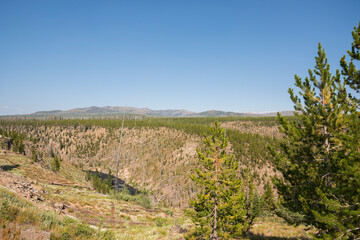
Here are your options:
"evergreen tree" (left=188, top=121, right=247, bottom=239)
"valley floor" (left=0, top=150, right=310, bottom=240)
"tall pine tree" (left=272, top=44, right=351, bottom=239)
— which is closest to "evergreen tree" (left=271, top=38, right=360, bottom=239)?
"tall pine tree" (left=272, top=44, right=351, bottom=239)

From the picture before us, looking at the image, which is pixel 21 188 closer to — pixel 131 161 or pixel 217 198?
pixel 217 198

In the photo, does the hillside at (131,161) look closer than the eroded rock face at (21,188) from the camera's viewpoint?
No

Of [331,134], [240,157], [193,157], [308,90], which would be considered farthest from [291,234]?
[193,157]

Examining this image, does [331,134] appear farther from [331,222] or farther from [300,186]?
[331,222]

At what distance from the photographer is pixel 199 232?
41.1 ft

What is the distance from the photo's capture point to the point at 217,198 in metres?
12.8

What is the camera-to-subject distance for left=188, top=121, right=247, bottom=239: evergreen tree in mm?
12398

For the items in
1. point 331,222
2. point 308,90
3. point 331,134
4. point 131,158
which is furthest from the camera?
point 131,158

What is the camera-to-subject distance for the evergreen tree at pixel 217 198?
488 inches

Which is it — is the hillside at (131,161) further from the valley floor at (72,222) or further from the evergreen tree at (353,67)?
the evergreen tree at (353,67)

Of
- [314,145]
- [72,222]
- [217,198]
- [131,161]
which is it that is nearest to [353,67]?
[314,145]

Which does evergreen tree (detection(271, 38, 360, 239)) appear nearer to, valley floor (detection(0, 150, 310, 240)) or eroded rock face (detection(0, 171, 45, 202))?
valley floor (detection(0, 150, 310, 240))

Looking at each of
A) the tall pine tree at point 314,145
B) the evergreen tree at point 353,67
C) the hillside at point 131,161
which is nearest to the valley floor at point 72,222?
the hillside at point 131,161

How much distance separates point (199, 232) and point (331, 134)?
1029 cm
